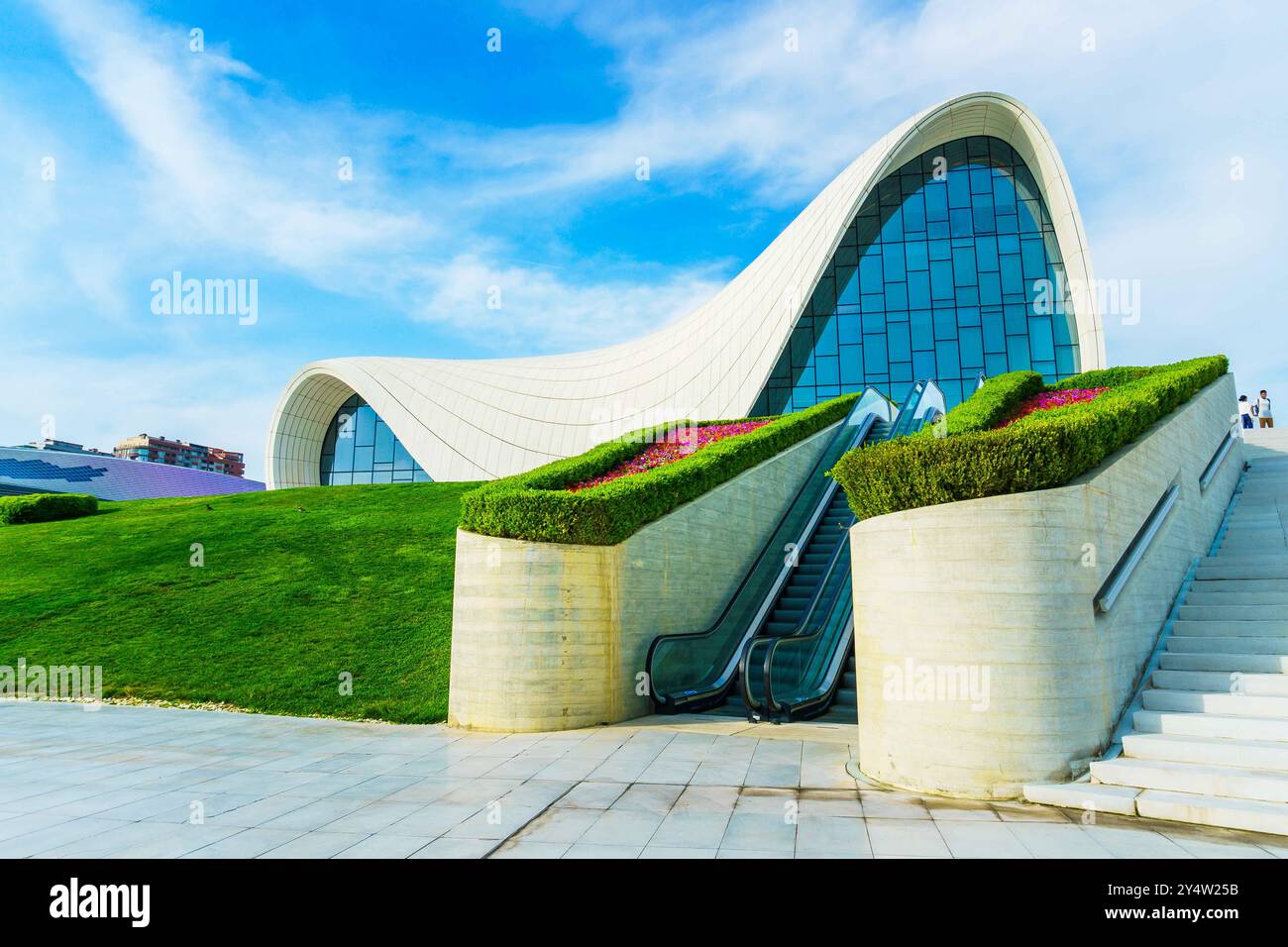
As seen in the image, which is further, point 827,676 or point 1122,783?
point 827,676

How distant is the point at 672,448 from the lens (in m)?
14.4

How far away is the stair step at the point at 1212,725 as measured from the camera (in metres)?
5.51

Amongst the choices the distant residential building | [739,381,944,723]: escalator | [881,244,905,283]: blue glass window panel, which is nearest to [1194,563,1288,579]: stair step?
[739,381,944,723]: escalator

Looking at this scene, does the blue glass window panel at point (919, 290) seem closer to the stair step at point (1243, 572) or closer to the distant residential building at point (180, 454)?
the stair step at point (1243, 572)

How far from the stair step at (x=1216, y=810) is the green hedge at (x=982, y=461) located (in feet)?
7.43

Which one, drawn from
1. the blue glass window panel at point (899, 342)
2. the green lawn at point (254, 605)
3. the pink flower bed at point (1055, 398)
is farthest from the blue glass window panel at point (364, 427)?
the pink flower bed at point (1055, 398)

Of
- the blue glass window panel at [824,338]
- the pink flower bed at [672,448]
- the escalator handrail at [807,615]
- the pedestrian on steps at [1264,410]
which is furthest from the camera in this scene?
the blue glass window panel at [824,338]

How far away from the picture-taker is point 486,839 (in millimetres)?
4680

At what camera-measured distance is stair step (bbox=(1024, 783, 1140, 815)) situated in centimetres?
500

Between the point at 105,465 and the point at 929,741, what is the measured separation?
6472 cm

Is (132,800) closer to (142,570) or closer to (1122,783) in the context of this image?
(1122,783)

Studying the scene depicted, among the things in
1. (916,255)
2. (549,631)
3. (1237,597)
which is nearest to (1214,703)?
(1237,597)

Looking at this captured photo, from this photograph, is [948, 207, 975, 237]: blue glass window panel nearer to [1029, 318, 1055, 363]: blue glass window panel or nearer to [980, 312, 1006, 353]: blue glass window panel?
[980, 312, 1006, 353]: blue glass window panel

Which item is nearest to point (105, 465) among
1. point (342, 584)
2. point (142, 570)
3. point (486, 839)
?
point (142, 570)
